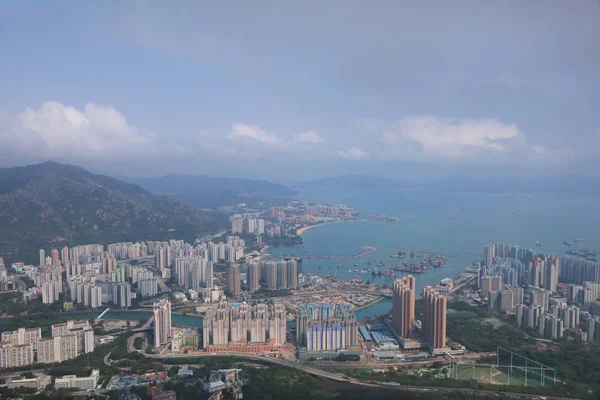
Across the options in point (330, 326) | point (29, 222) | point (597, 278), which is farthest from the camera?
point (29, 222)

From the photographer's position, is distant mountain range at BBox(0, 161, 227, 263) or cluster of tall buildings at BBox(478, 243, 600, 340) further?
distant mountain range at BBox(0, 161, 227, 263)

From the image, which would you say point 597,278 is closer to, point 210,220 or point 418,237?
point 418,237

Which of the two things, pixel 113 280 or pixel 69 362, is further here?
pixel 113 280

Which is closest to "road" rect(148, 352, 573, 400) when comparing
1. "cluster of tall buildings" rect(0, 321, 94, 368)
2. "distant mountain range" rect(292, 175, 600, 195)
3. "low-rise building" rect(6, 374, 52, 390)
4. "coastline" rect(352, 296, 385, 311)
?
"cluster of tall buildings" rect(0, 321, 94, 368)

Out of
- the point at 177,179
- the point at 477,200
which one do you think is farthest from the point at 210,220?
the point at 177,179

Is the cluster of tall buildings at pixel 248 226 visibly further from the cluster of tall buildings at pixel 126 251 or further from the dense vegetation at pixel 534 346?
the dense vegetation at pixel 534 346

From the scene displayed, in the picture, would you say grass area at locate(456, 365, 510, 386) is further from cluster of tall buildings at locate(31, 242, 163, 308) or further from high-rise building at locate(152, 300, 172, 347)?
cluster of tall buildings at locate(31, 242, 163, 308)

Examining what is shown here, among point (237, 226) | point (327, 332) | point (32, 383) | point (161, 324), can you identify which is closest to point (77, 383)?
point (32, 383)
